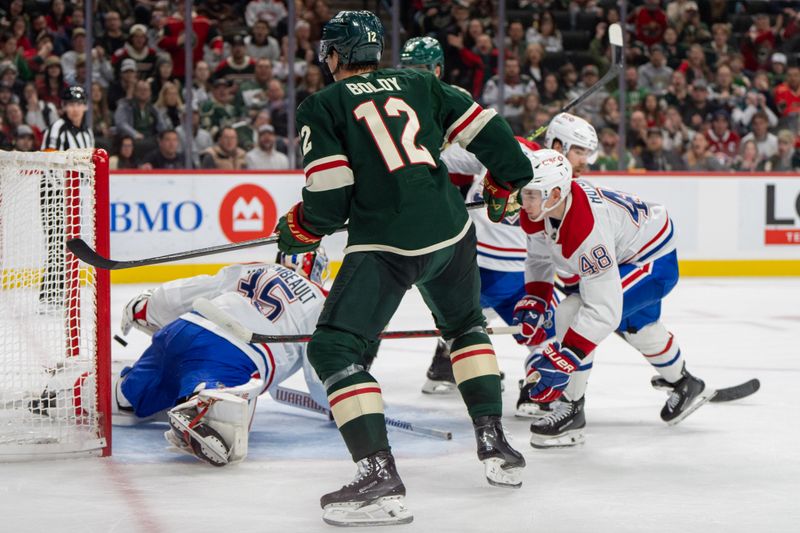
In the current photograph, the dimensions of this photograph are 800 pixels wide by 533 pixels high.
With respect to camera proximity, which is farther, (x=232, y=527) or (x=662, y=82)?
(x=662, y=82)

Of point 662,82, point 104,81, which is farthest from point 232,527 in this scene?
point 662,82

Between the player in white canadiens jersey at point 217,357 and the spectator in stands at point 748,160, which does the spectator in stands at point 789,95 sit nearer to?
the spectator in stands at point 748,160

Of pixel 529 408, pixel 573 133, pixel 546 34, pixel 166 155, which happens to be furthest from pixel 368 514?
pixel 546 34

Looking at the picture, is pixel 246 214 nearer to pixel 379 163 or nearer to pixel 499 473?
pixel 499 473

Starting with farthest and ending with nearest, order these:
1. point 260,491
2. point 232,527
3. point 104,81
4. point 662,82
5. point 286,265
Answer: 1. point 662,82
2. point 104,81
3. point 286,265
4. point 260,491
5. point 232,527

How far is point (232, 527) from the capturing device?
2.57m

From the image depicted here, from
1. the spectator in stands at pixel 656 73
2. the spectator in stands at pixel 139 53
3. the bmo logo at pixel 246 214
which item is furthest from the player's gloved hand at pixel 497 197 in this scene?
the spectator in stands at pixel 656 73

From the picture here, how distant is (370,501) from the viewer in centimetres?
258

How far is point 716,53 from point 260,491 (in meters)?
7.43

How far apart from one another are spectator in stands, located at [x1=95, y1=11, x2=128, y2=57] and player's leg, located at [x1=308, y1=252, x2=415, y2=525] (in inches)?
223

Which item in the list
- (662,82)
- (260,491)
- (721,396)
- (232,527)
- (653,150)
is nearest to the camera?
(232,527)

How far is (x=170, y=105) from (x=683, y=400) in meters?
5.00

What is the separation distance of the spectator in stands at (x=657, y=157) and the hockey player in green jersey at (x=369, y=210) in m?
5.91

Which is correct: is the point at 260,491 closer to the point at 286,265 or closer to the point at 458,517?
the point at 458,517
